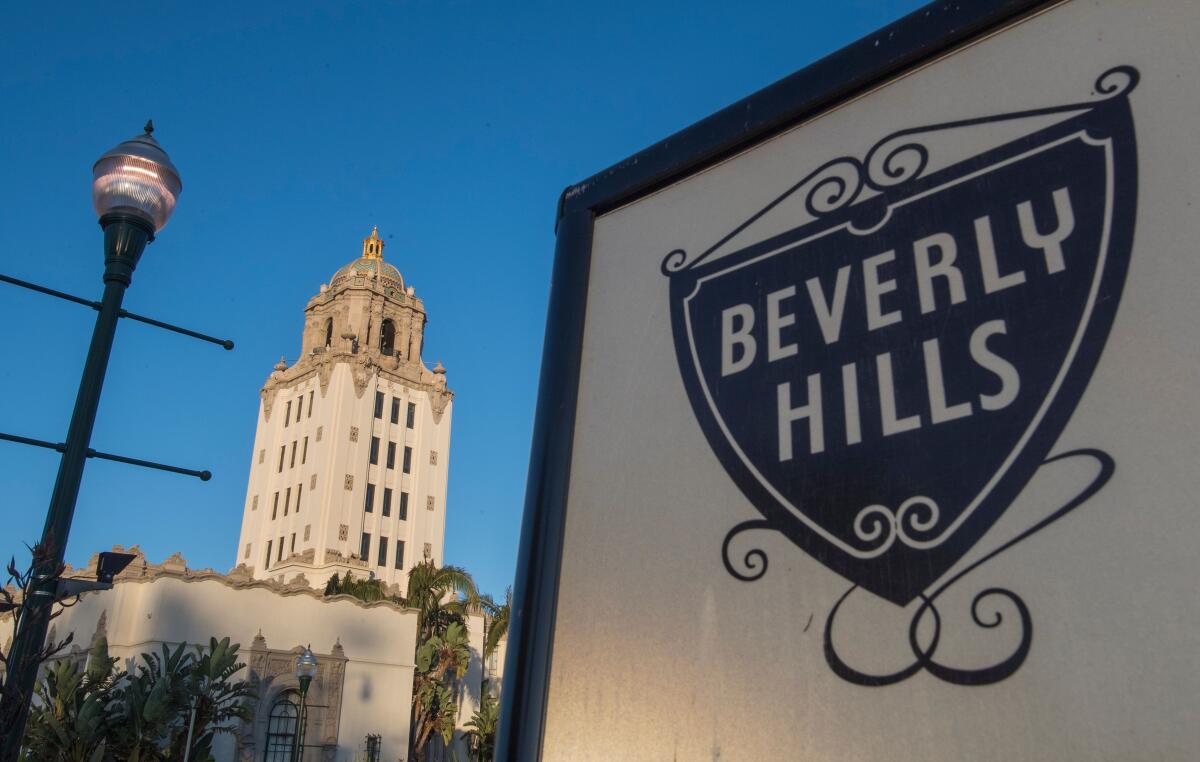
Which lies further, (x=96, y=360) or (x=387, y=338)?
(x=387, y=338)

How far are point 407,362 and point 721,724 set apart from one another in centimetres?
5538

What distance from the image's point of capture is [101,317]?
6688 millimetres

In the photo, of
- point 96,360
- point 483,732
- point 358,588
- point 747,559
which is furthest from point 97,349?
point 358,588

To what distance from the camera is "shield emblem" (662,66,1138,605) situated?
7.49 feet

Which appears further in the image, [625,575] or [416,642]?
[416,642]

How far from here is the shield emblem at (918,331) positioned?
2.28 meters

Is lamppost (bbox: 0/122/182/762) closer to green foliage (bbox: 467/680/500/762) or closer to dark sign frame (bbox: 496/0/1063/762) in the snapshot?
dark sign frame (bbox: 496/0/1063/762)

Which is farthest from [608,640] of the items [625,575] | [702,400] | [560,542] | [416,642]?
[416,642]

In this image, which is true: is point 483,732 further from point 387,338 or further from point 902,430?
point 902,430

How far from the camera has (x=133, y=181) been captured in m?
6.98

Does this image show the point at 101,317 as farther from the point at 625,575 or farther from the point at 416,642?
the point at 416,642

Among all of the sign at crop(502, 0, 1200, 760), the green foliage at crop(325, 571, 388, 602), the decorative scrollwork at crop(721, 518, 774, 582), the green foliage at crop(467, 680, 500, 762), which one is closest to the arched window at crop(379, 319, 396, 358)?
the green foliage at crop(325, 571, 388, 602)

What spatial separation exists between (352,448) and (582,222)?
162 feet

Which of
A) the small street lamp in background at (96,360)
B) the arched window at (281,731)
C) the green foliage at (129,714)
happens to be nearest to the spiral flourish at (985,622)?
the small street lamp in background at (96,360)
